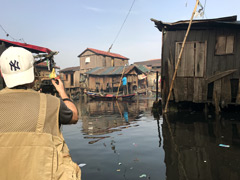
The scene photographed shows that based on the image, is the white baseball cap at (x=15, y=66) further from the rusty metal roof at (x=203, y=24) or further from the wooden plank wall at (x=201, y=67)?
the wooden plank wall at (x=201, y=67)

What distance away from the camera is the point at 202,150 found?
4879mm

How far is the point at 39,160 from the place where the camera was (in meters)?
1.27

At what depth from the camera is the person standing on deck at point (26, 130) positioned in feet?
4.07

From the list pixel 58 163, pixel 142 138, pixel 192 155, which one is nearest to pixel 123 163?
pixel 192 155

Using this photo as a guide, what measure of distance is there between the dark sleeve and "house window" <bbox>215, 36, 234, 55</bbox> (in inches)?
397

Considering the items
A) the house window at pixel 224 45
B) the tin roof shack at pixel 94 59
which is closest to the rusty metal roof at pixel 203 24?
the house window at pixel 224 45

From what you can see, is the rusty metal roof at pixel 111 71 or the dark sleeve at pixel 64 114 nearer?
the dark sleeve at pixel 64 114

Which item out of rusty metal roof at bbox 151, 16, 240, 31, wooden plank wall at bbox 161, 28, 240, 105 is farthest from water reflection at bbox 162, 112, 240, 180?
rusty metal roof at bbox 151, 16, 240, 31

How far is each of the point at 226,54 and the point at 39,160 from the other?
1052 cm

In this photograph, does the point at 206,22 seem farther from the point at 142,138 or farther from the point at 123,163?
the point at 123,163

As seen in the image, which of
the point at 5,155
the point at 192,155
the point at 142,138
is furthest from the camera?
the point at 142,138

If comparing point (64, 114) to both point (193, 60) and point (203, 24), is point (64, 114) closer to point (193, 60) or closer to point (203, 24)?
point (193, 60)

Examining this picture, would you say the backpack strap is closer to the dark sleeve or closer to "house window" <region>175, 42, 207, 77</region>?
→ the dark sleeve

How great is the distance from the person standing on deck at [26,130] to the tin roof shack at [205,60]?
9495 mm
